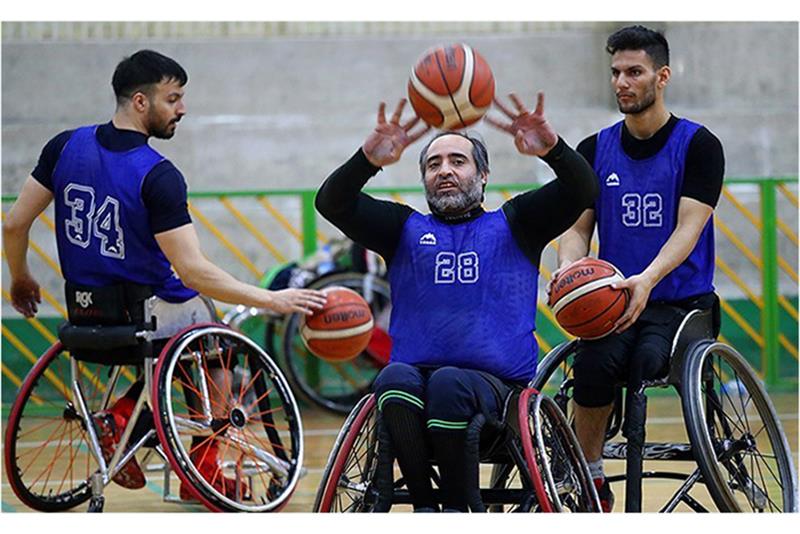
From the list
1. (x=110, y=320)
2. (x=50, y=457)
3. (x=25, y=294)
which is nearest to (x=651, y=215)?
(x=110, y=320)

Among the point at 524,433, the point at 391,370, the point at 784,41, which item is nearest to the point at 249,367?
the point at 391,370

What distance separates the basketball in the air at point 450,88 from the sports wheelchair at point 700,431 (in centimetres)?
83

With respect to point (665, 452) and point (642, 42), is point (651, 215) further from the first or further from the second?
point (665, 452)

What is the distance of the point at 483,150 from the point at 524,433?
0.94 meters

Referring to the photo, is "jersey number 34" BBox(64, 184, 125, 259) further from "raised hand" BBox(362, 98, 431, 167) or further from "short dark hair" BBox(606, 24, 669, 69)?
"short dark hair" BBox(606, 24, 669, 69)

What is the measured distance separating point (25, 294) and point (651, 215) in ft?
7.76

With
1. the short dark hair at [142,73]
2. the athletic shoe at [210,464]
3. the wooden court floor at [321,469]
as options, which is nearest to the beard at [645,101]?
the wooden court floor at [321,469]

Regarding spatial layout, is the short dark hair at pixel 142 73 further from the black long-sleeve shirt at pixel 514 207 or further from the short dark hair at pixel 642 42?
the short dark hair at pixel 642 42

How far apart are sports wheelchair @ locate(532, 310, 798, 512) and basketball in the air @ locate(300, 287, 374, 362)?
25.1 inches

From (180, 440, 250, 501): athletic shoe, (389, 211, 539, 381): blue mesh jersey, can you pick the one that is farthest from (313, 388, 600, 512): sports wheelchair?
(180, 440, 250, 501): athletic shoe

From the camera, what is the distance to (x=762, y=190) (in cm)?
862

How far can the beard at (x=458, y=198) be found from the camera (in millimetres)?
4020

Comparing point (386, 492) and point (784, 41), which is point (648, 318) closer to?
point (386, 492)

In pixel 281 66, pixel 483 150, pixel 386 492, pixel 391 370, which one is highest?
pixel 281 66
